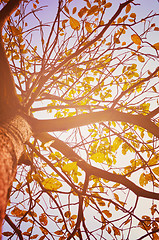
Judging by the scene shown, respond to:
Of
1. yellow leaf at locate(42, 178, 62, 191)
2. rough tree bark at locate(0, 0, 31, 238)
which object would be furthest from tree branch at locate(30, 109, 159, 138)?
yellow leaf at locate(42, 178, 62, 191)

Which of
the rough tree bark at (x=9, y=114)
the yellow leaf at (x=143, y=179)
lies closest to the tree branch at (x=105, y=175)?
the yellow leaf at (x=143, y=179)

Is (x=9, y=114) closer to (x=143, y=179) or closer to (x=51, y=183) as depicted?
(x=51, y=183)

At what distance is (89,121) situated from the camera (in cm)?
131

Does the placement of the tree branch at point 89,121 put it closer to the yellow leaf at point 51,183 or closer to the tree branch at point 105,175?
the tree branch at point 105,175

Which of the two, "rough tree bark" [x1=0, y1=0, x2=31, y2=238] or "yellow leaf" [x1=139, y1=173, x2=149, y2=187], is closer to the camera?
"rough tree bark" [x1=0, y1=0, x2=31, y2=238]

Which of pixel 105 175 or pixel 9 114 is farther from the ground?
pixel 105 175

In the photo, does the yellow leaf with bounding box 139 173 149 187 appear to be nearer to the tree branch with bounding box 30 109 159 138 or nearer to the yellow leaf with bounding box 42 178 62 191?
the tree branch with bounding box 30 109 159 138

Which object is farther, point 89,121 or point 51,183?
point 51,183

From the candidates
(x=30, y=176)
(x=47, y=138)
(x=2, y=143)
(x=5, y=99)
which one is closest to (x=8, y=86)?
(x=5, y=99)

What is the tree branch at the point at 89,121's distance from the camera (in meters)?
1.26

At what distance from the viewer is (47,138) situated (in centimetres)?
167

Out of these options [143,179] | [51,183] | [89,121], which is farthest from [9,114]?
[143,179]

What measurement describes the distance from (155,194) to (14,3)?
228cm

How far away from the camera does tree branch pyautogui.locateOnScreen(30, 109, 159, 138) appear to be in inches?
49.7
